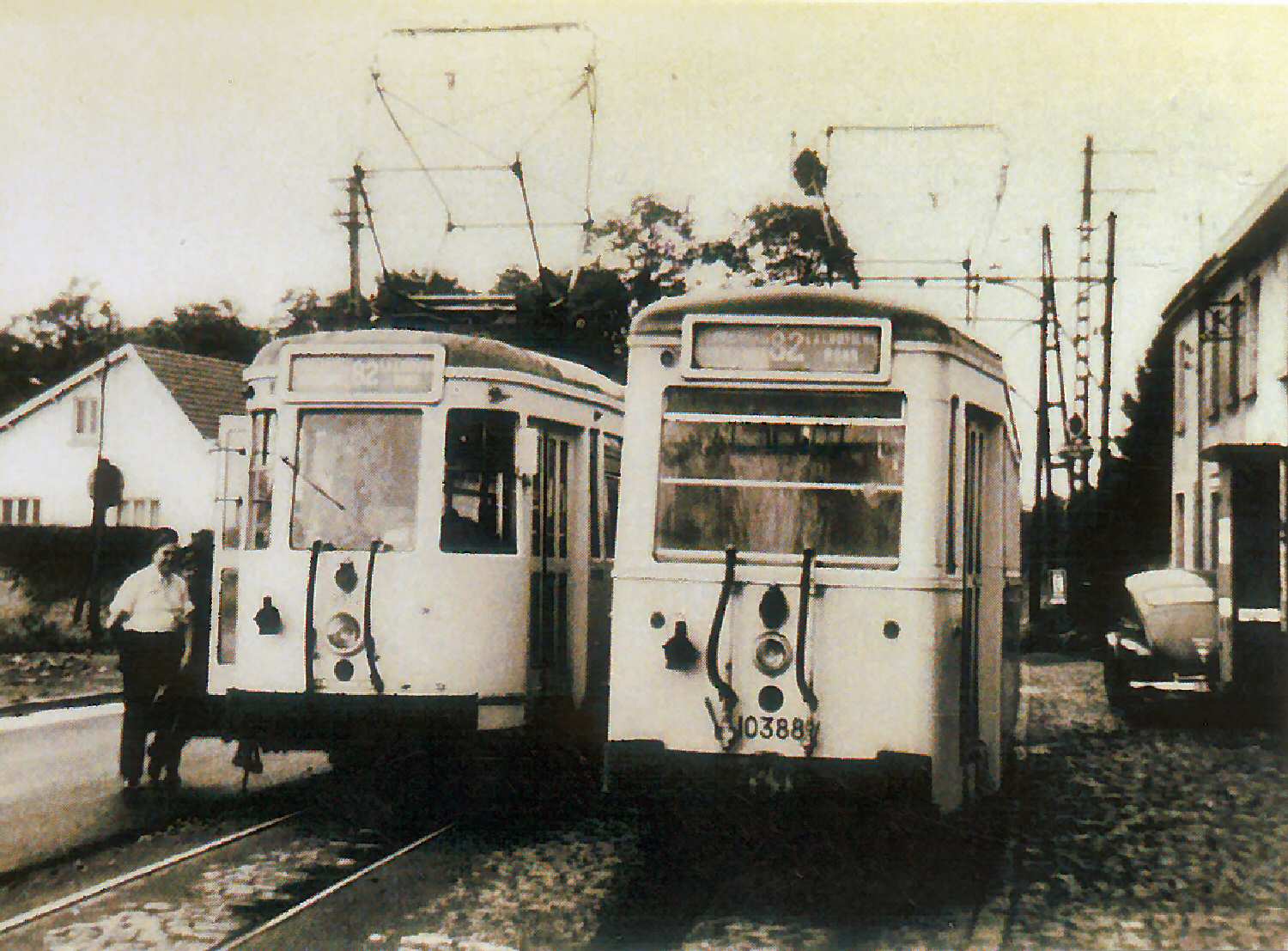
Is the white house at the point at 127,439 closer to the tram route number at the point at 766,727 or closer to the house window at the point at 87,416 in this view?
the house window at the point at 87,416

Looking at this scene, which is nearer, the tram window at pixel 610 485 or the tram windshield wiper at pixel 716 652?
the tram windshield wiper at pixel 716 652

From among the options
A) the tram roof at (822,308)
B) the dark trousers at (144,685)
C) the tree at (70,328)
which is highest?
the tree at (70,328)

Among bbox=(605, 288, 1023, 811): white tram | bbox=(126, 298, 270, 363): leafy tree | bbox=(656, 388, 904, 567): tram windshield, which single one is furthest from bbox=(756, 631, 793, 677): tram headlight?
bbox=(126, 298, 270, 363): leafy tree

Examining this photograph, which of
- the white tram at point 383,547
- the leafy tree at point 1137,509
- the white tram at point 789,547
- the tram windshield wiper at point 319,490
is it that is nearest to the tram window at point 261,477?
the white tram at point 383,547

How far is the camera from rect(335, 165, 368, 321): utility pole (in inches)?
455

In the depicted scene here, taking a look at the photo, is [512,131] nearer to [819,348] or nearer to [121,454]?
[819,348]

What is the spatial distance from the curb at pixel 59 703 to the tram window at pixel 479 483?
864cm

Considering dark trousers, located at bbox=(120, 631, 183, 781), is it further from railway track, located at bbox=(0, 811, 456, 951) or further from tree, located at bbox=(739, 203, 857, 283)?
tree, located at bbox=(739, 203, 857, 283)

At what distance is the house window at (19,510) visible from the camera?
64.6 feet

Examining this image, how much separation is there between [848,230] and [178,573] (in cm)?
533

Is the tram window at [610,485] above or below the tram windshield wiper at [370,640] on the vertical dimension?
above

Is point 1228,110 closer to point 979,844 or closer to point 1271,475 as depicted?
point 979,844

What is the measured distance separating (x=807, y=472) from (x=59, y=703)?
1228 centimetres

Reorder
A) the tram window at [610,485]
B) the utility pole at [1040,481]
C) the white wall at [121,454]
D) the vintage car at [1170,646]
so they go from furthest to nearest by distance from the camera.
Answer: the utility pole at [1040,481] < the white wall at [121,454] < the vintage car at [1170,646] < the tram window at [610,485]
